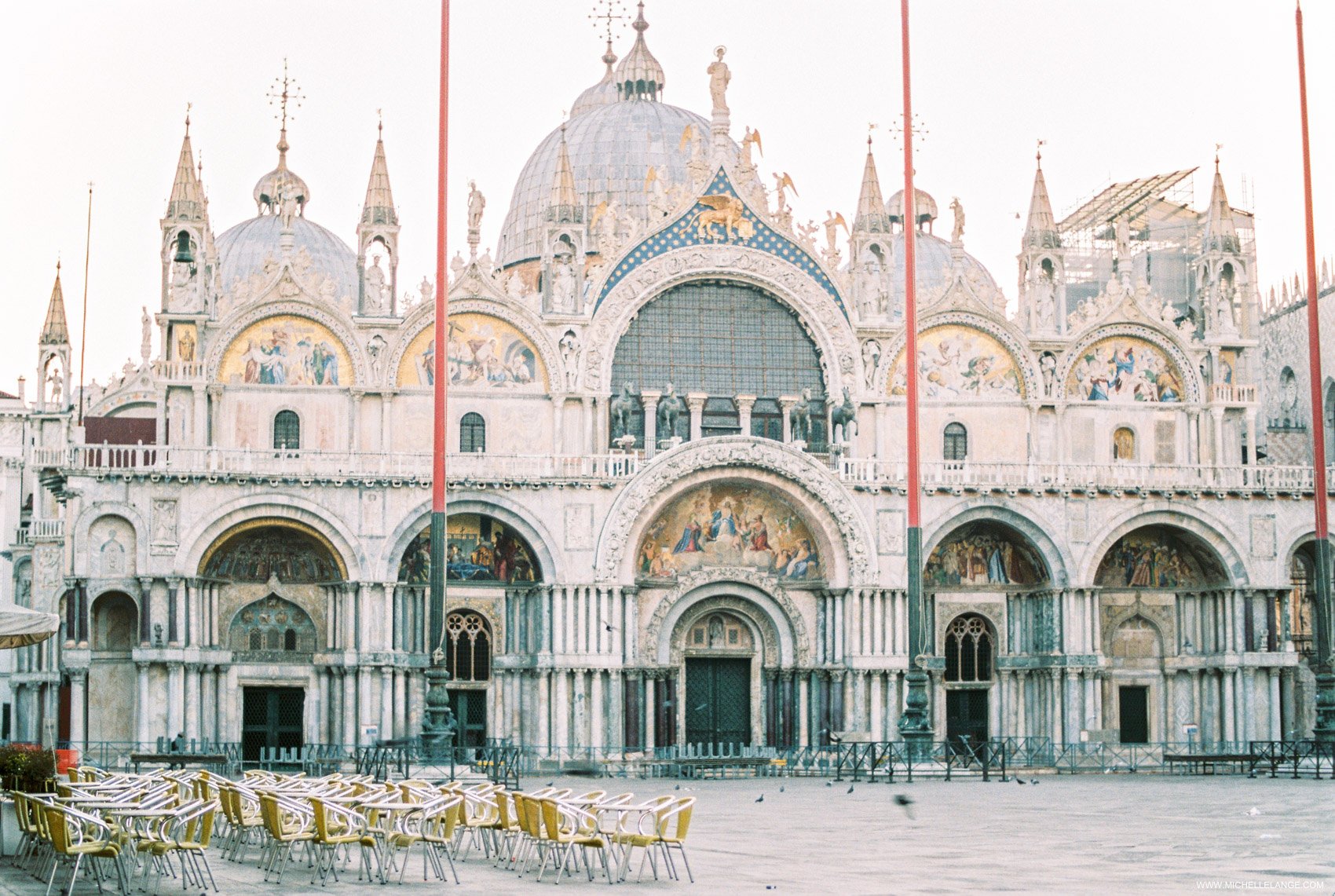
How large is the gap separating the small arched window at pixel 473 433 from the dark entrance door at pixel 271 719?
322 inches

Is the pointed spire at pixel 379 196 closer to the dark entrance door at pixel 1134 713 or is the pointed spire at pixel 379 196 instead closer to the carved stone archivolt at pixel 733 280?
the carved stone archivolt at pixel 733 280

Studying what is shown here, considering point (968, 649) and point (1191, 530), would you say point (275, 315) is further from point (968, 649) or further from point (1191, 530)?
Answer: point (1191, 530)

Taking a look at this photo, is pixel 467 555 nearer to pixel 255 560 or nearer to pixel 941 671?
pixel 255 560

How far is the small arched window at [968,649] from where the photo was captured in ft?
184

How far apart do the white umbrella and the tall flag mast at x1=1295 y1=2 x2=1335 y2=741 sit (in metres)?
30.1

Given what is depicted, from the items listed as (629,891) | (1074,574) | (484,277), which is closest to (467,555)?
(484,277)

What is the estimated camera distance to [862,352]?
55812mm

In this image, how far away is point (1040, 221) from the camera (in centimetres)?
5759

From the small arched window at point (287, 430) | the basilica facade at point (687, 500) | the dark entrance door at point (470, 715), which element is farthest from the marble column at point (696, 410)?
the small arched window at point (287, 430)

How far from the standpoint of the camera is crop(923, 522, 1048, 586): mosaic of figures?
5550 centimetres

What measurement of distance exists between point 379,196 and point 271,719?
1498 centimetres

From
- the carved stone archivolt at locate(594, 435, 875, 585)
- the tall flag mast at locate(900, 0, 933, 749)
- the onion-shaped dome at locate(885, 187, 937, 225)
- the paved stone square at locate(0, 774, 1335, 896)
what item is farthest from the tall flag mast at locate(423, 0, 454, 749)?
the onion-shaped dome at locate(885, 187, 937, 225)

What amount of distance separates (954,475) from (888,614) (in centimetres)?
433

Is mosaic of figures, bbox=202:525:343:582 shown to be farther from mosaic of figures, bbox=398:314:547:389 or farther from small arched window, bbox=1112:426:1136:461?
small arched window, bbox=1112:426:1136:461
